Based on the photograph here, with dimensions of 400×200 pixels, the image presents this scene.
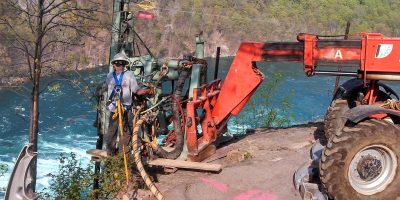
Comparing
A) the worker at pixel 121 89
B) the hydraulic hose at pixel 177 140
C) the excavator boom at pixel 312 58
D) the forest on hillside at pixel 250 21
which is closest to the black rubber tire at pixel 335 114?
the excavator boom at pixel 312 58

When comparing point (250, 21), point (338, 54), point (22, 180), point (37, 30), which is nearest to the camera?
point (22, 180)

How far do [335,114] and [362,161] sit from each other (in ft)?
9.16

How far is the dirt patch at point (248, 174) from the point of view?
694 centimetres

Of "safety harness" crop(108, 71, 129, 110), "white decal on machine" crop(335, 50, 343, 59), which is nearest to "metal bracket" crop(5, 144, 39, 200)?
"safety harness" crop(108, 71, 129, 110)

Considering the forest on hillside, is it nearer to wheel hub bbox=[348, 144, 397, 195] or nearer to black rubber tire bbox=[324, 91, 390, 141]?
black rubber tire bbox=[324, 91, 390, 141]

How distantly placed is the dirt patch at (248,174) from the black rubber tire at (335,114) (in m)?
0.62

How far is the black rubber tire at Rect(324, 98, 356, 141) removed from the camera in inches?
338

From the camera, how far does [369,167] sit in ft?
19.7

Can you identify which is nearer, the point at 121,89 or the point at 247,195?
the point at 247,195

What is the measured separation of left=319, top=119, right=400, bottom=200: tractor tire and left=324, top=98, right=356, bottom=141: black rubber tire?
2473 millimetres

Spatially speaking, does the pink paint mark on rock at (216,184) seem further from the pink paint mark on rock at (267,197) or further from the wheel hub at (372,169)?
the wheel hub at (372,169)

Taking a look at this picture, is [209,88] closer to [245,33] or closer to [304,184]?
[304,184]

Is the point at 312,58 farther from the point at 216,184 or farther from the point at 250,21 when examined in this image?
the point at 250,21

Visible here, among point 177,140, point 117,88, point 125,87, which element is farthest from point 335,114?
point 117,88
